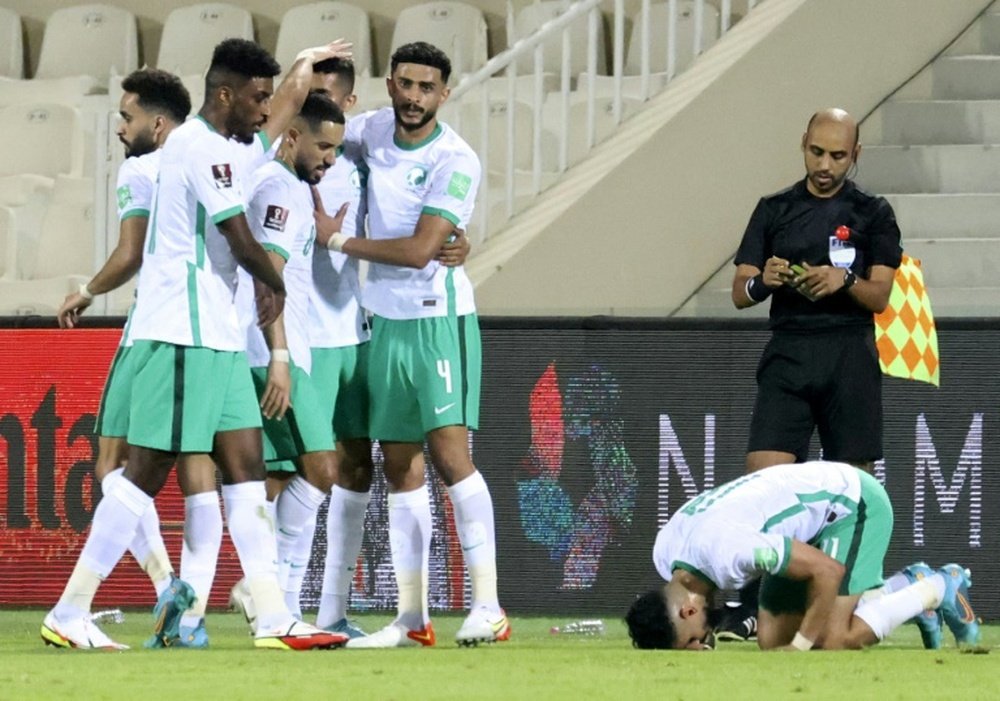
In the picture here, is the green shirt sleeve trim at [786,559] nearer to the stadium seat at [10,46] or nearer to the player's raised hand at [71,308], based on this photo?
the player's raised hand at [71,308]

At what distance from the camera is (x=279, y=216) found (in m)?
7.34

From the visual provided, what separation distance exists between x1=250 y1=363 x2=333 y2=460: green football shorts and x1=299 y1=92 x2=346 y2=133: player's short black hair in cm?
82

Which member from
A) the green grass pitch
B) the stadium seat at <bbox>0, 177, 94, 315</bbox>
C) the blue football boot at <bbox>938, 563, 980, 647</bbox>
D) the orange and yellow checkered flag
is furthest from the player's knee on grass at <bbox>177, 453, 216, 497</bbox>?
the stadium seat at <bbox>0, 177, 94, 315</bbox>

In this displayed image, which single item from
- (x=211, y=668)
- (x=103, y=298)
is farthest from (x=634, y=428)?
(x=211, y=668)

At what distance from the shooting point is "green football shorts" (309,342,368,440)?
24.7 feet

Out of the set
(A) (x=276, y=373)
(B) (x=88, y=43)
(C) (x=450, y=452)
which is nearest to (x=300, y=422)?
(A) (x=276, y=373)

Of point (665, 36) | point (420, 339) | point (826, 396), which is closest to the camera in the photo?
point (420, 339)

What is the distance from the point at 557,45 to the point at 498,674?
7.39 meters

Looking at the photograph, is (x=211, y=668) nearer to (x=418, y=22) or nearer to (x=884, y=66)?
(x=884, y=66)

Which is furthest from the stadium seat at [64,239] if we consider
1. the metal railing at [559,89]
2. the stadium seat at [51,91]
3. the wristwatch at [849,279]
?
the wristwatch at [849,279]

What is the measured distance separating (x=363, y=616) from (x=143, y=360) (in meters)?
2.66

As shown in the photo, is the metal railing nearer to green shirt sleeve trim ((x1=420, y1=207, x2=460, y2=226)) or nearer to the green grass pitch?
green shirt sleeve trim ((x1=420, y1=207, x2=460, y2=226))

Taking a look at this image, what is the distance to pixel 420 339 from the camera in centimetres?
741

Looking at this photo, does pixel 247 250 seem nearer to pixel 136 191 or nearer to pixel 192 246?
pixel 192 246
